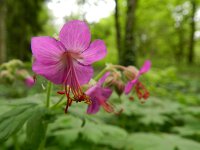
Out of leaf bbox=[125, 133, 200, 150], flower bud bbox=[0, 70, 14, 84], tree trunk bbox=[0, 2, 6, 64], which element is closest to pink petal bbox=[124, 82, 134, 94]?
leaf bbox=[125, 133, 200, 150]

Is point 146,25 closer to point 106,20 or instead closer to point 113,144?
point 106,20

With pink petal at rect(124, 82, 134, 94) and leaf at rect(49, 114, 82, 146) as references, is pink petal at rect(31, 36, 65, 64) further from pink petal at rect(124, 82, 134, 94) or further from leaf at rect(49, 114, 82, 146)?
leaf at rect(49, 114, 82, 146)

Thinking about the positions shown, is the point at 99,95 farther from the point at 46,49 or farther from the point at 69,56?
the point at 46,49

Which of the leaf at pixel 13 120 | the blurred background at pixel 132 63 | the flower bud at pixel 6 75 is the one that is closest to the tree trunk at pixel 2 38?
the blurred background at pixel 132 63

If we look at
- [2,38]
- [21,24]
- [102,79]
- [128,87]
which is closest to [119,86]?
[128,87]

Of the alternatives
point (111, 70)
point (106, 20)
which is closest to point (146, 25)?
point (106, 20)

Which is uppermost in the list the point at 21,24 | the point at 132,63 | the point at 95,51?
the point at 21,24

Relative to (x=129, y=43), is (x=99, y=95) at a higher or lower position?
lower

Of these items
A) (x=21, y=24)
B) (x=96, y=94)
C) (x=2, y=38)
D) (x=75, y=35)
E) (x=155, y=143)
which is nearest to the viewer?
(x=75, y=35)
